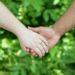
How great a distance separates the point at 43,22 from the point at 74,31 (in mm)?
199

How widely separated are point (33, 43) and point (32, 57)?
34 cm

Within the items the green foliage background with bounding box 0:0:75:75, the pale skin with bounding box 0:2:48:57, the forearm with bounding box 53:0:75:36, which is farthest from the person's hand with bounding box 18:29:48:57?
the green foliage background with bounding box 0:0:75:75

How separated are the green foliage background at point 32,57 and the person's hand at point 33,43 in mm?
263

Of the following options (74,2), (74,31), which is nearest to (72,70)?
(74,31)

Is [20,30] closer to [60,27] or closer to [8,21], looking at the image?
[8,21]

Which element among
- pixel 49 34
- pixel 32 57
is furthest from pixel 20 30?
pixel 32 57

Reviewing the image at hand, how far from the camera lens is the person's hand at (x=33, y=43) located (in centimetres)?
493

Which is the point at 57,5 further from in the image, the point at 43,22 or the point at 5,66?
the point at 5,66

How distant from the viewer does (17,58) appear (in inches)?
210

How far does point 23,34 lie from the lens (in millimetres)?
4902

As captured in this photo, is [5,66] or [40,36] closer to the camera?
[40,36]

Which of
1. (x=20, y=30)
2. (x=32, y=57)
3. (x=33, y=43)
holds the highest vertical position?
(x=20, y=30)

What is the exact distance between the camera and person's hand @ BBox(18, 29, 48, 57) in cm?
493

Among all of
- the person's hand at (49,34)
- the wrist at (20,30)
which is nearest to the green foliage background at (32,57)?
the person's hand at (49,34)
